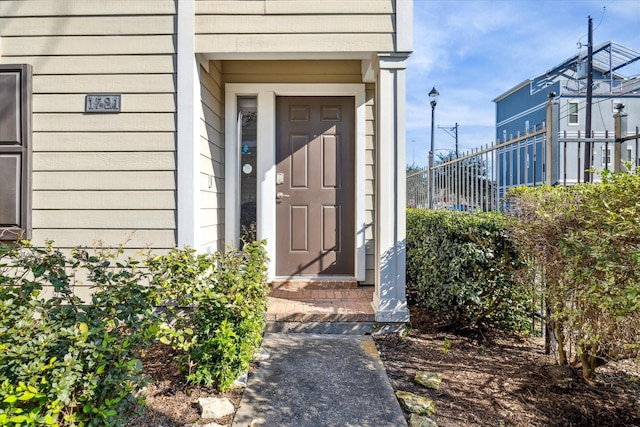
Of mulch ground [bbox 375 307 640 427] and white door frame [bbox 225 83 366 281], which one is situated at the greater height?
white door frame [bbox 225 83 366 281]

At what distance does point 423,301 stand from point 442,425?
5.47ft

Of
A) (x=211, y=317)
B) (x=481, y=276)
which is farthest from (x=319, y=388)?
(x=481, y=276)

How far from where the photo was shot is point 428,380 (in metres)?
2.10

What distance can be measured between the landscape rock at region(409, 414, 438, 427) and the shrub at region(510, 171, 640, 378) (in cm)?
86

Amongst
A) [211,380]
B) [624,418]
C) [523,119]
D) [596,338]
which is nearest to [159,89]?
[211,380]

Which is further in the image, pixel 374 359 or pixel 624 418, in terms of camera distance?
pixel 374 359

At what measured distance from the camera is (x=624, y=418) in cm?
182

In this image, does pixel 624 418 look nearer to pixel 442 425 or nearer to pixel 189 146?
pixel 442 425

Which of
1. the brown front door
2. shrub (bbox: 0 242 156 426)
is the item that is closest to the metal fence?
the brown front door

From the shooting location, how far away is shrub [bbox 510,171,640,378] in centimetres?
159

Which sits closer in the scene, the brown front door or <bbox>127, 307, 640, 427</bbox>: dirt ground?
<bbox>127, 307, 640, 427</bbox>: dirt ground

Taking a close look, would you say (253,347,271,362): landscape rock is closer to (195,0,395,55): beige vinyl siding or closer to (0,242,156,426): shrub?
(0,242,156,426): shrub

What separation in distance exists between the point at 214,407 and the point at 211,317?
1.44 feet

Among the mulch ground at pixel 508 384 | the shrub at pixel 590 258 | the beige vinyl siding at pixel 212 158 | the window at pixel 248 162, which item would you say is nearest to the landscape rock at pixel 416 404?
the mulch ground at pixel 508 384
